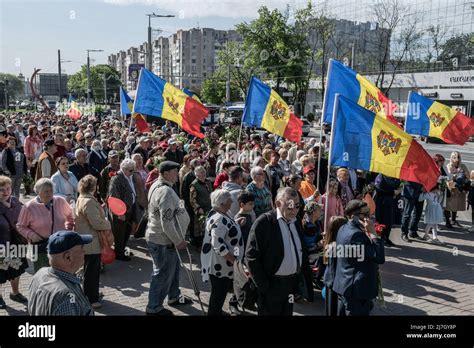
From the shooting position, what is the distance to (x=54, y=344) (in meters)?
3.97

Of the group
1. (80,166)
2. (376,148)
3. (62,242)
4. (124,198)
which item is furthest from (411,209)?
(62,242)

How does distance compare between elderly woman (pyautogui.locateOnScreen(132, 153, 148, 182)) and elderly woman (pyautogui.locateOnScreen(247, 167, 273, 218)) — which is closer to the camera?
elderly woman (pyautogui.locateOnScreen(247, 167, 273, 218))

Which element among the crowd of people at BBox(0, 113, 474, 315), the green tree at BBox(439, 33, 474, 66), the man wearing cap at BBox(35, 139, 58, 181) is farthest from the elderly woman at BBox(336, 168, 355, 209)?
the green tree at BBox(439, 33, 474, 66)

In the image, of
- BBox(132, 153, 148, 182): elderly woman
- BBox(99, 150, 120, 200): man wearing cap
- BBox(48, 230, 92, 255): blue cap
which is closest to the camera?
BBox(48, 230, 92, 255): blue cap

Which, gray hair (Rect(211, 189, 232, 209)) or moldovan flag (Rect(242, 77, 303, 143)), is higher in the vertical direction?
moldovan flag (Rect(242, 77, 303, 143))

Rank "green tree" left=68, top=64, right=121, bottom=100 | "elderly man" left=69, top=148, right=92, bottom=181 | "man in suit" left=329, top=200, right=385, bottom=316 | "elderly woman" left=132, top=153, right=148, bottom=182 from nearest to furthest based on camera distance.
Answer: "man in suit" left=329, top=200, right=385, bottom=316 < "elderly man" left=69, top=148, right=92, bottom=181 < "elderly woman" left=132, top=153, right=148, bottom=182 < "green tree" left=68, top=64, right=121, bottom=100

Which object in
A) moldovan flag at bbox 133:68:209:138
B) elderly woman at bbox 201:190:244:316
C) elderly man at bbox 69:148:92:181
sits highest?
moldovan flag at bbox 133:68:209:138

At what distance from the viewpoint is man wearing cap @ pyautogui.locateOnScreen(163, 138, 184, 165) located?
1121cm

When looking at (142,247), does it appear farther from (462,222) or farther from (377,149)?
(462,222)

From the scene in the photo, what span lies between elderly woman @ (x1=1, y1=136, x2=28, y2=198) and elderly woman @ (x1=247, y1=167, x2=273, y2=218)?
6.62 meters

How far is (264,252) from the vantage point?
184 inches

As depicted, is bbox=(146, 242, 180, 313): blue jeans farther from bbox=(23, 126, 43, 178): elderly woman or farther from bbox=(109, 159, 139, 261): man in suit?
bbox=(23, 126, 43, 178): elderly woman

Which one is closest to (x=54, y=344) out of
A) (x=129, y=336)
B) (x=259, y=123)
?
(x=129, y=336)

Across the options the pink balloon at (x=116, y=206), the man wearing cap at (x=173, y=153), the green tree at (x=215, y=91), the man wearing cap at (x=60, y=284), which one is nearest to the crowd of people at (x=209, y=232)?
the man wearing cap at (x=60, y=284)
